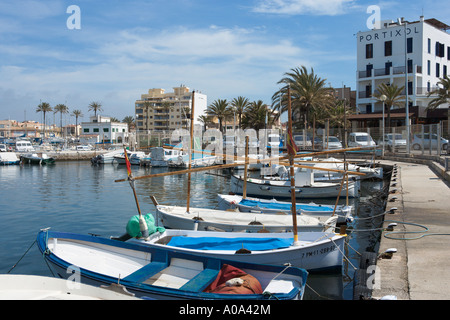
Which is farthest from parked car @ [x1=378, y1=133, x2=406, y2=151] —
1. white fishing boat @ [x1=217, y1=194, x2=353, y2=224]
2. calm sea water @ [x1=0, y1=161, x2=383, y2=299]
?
white fishing boat @ [x1=217, y1=194, x2=353, y2=224]

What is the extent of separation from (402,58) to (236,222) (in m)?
58.6

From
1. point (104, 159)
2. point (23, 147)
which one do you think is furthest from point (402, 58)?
point (23, 147)

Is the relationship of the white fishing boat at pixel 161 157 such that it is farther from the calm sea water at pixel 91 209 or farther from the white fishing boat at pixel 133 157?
the calm sea water at pixel 91 209

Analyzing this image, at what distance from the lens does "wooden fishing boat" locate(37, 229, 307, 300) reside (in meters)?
8.25

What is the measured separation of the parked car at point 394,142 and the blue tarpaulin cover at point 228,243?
115ft

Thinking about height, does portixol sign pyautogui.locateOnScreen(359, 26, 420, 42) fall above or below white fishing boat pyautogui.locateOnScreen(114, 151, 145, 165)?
above

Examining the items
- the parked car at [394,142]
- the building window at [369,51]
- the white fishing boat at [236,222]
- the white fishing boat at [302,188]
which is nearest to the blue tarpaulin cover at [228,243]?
the white fishing boat at [236,222]

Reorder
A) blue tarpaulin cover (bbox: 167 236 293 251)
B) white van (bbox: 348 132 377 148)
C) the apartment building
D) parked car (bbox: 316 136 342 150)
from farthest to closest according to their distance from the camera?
1. the apartment building
2. parked car (bbox: 316 136 342 150)
3. white van (bbox: 348 132 377 148)
4. blue tarpaulin cover (bbox: 167 236 293 251)

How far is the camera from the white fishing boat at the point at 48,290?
20.9ft

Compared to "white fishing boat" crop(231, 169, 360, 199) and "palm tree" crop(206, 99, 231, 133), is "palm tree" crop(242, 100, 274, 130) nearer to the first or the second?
"palm tree" crop(206, 99, 231, 133)

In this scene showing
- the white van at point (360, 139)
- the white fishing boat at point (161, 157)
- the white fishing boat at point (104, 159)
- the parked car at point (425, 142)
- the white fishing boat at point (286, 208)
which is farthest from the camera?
the white fishing boat at point (104, 159)

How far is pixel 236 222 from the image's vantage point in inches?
601
